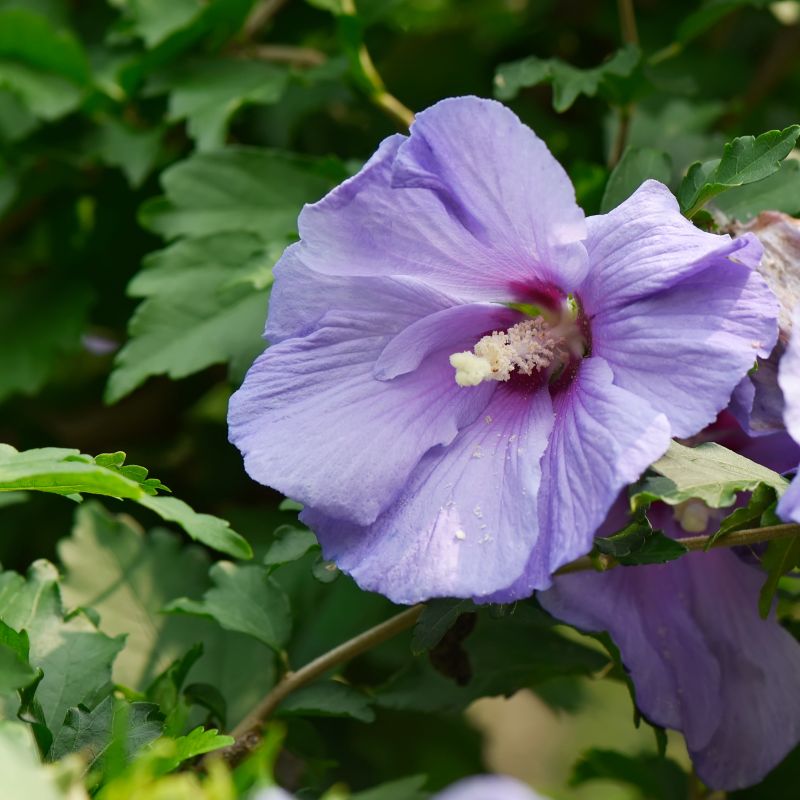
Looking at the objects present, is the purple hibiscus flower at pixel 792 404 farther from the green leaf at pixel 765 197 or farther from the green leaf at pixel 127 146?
the green leaf at pixel 127 146

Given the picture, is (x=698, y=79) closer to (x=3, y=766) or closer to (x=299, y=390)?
(x=299, y=390)

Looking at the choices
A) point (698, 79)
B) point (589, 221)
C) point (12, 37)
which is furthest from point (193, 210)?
point (698, 79)

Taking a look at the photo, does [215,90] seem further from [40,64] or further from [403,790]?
[403,790]

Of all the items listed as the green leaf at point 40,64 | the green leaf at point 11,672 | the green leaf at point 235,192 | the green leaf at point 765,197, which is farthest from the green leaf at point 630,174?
the green leaf at point 40,64

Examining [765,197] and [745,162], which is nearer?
[745,162]

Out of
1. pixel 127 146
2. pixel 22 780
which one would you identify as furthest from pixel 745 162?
pixel 127 146

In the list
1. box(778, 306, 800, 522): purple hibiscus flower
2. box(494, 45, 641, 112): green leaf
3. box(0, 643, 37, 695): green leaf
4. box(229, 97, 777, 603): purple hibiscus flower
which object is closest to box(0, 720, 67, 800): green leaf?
box(0, 643, 37, 695): green leaf

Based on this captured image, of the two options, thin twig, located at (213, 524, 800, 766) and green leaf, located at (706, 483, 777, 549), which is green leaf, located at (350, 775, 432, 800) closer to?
thin twig, located at (213, 524, 800, 766)
